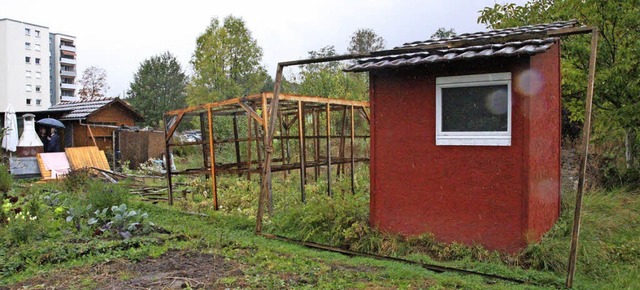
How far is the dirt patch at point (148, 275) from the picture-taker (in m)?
5.17

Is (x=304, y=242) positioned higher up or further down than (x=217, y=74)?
further down

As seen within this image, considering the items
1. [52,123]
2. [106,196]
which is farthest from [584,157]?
[52,123]

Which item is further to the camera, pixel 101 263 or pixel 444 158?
pixel 444 158

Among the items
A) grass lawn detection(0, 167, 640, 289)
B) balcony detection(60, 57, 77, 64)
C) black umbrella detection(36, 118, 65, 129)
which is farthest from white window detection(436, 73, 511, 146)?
balcony detection(60, 57, 77, 64)

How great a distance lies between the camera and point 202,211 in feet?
33.3

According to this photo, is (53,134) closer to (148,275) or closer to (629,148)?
(148,275)

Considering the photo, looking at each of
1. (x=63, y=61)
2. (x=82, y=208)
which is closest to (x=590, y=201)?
(x=82, y=208)

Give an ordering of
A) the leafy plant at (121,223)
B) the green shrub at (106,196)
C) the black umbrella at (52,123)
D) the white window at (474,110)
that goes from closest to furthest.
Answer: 1. the white window at (474,110)
2. the leafy plant at (121,223)
3. the green shrub at (106,196)
4. the black umbrella at (52,123)

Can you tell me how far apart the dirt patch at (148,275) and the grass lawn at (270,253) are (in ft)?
0.04

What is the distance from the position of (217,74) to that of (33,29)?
5890 cm

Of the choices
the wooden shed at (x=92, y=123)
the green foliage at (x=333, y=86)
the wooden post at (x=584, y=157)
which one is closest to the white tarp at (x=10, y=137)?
the wooden shed at (x=92, y=123)

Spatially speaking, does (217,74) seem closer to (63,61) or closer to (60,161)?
(60,161)

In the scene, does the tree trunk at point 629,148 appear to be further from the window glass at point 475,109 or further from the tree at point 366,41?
the tree at point 366,41

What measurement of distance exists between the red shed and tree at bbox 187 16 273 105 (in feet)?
79.1
